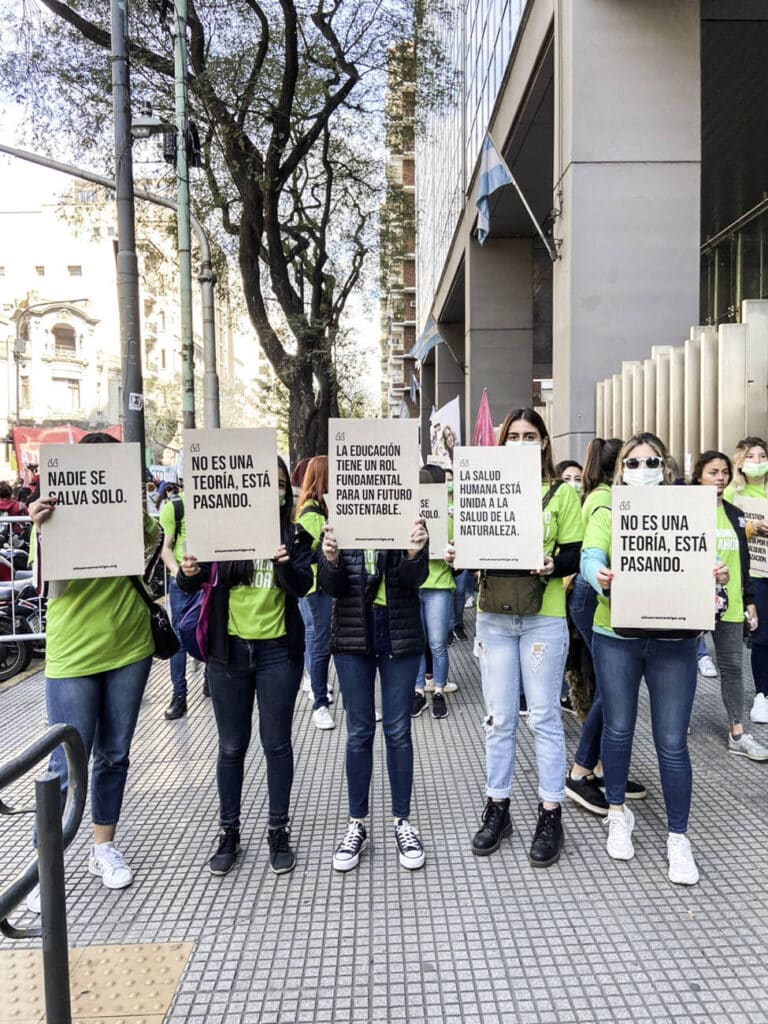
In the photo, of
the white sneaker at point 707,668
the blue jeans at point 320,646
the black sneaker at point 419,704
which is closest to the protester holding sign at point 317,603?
the blue jeans at point 320,646

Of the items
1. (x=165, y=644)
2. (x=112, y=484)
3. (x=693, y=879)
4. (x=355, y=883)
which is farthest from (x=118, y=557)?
(x=693, y=879)

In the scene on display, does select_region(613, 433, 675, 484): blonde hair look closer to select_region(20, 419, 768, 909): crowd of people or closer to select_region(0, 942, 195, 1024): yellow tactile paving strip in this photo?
select_region(20, 419, 768, 909): crowd of people

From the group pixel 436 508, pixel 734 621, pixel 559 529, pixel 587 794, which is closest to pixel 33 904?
pixel 587 794

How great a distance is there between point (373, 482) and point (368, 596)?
0.57 meters

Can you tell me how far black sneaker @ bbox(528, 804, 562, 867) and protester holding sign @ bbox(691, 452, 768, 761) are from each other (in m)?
1.89

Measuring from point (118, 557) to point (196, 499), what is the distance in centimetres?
46

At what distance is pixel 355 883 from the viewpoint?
11.4 ft

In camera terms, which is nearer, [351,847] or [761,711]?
[351,847]

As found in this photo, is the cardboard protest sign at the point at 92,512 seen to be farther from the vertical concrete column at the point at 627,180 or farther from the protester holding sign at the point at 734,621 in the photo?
the vertical concrete column at the point at 627,180

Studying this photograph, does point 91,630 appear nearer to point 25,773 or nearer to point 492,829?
point 25,773

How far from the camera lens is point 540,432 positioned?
12.4 ft

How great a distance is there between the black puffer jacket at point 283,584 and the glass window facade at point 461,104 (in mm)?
12704

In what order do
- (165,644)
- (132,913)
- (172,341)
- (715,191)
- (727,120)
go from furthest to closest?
(172,341), (715,191), (727,120), (165,644), (132,913)

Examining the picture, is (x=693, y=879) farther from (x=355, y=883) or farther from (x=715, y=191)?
(x=715, y=191)
